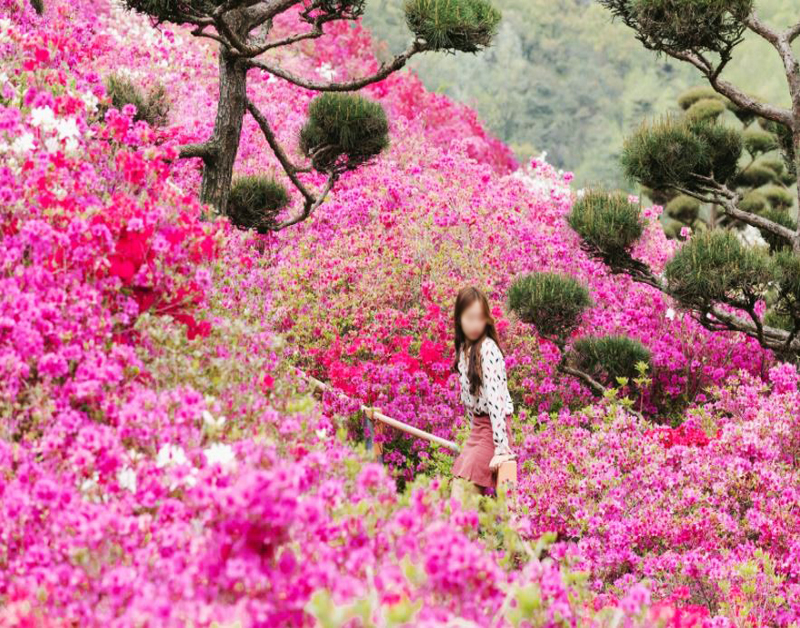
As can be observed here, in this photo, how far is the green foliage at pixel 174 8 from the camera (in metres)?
5.28

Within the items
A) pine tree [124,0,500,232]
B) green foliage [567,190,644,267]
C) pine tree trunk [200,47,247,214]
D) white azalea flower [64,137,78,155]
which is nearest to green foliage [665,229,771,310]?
green foliage [567,190,644,267]

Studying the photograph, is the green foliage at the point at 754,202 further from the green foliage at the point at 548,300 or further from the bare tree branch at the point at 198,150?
the bare tree branch at the point at 198,150

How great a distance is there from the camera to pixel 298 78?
239 inches

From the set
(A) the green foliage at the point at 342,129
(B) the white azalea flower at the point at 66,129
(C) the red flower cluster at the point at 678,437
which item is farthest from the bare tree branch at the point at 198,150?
(C) the red flower cluster at the point at 678,437

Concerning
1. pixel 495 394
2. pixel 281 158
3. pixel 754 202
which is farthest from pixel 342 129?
pixel 754 202

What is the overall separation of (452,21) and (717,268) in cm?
291

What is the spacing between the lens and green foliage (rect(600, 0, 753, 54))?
6641mm

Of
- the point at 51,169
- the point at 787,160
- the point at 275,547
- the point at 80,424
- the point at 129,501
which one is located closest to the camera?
the point at 275,547

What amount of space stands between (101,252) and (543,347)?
591cm

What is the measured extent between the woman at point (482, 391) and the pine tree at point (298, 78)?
2.06m

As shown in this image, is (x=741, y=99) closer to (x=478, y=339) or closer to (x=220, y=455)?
(x=478, y=339)

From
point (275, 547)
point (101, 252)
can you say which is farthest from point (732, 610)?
point (101, 252)

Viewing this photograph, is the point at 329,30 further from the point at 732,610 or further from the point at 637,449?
the point at 732,610

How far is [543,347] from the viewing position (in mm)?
8273
